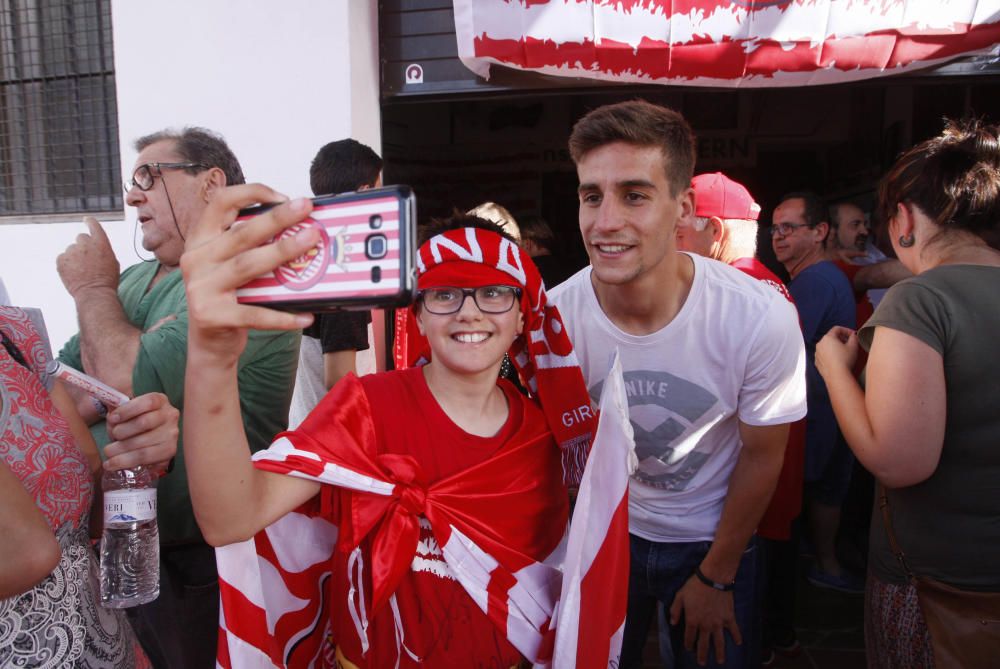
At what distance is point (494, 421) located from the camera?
1.70 m

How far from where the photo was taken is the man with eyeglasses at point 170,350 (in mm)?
1898

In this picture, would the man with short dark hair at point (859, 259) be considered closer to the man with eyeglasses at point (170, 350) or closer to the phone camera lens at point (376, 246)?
the man with eyeglasses at point (170, 350)

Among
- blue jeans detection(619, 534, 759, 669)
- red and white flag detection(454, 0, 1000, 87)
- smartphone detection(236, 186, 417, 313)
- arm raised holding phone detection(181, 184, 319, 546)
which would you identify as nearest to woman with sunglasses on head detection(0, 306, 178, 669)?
arm raised holding phone detection(181, 184, 319, 546)

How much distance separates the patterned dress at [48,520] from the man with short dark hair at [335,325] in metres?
1.04

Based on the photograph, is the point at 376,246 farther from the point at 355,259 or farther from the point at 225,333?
the point at 225,333

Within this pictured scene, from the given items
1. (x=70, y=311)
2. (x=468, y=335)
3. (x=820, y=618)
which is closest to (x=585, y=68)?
(x=468, y=335)

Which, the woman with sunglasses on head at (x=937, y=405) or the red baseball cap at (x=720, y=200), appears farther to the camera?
the red baseball cap at (x=720, y=200)

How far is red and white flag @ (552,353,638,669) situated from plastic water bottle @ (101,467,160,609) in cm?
96

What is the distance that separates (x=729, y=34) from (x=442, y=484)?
10.0 ft

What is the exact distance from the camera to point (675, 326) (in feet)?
6.66

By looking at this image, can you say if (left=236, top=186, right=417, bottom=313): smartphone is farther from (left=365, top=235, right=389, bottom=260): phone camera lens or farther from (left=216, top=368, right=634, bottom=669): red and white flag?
(left=216, top=368, right=634, bottom=669): red and white flag

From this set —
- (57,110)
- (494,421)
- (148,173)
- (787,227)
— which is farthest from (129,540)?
(57,110)

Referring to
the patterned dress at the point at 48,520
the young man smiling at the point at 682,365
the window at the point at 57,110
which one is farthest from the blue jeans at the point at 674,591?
the window at the point at 57,110

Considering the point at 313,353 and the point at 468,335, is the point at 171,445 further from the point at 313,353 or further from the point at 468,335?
the point at 313,353
